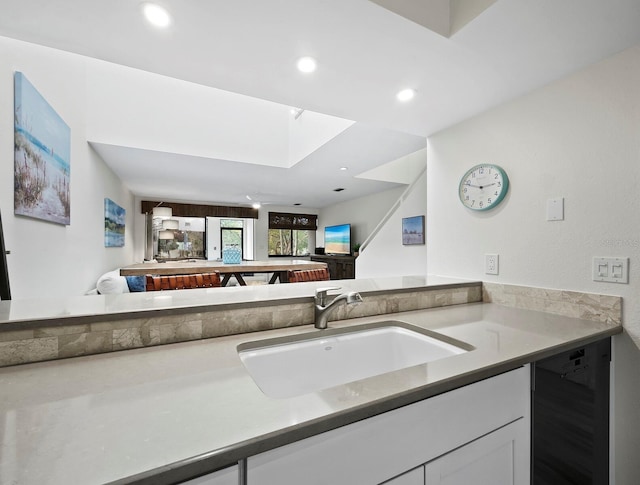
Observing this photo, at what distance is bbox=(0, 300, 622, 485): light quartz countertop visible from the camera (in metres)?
0.47

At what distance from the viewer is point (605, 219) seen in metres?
1.27

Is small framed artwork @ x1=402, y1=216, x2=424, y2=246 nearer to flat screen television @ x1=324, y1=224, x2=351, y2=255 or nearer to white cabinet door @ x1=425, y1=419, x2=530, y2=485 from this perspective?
white cabinet door @ x1=425, y1=419, x2=530, y2=485

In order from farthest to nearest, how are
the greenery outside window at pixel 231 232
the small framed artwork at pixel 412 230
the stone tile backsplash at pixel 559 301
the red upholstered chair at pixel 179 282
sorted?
the greenery outside window at pixel 231 232, the small framed artwork at pixel 412 230, the red upholstered chair at pixel 179 282, the stone tile backsplash at pixel 559 301

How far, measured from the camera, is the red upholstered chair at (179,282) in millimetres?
2258

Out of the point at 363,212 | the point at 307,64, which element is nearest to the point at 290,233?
the point at 363,212

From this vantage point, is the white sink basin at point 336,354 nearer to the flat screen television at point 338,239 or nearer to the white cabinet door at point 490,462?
the white cabinet door at point 490,462

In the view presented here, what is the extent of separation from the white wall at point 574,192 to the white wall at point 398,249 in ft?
5.75

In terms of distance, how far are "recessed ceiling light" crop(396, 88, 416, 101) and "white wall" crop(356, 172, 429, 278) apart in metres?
2.11

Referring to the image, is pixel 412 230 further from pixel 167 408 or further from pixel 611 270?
pixel 167 408

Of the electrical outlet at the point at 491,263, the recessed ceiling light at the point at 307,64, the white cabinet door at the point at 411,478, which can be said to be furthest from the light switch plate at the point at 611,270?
the recessed ceiling light at the point at 307,64

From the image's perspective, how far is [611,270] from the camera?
1.25 m

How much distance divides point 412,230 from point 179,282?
271cm

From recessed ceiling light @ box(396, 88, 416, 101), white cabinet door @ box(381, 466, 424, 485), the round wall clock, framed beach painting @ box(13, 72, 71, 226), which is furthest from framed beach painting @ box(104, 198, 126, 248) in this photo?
white cabinet door @ box(381, 466, 424, 485)

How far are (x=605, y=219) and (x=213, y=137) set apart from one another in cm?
369
